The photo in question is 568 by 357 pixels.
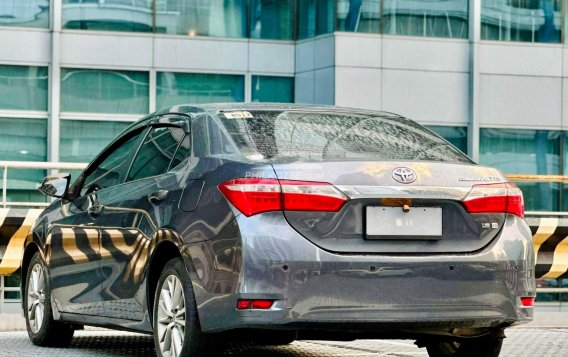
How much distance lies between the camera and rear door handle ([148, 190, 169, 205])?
7.66 m

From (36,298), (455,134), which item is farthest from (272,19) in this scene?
(36,298)

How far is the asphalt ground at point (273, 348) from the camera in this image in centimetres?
913

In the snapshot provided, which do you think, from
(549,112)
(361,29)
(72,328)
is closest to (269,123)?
(72,328)

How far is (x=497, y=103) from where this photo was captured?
102ft

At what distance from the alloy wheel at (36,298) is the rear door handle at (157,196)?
2.03m

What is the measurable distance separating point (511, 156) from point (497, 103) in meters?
1.32

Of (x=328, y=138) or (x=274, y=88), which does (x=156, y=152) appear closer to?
(x=328, y=138)

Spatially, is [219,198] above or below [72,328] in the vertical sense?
above

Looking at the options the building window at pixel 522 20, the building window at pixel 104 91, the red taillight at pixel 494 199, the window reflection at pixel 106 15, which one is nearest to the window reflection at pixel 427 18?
the building window at pixel 522 20

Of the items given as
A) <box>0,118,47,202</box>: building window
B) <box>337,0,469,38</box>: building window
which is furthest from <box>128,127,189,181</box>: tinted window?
<box>0,118,47,202</box>: building window

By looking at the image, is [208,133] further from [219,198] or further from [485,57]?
[485,57]

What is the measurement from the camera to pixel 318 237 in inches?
268

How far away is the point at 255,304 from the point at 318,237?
16.5 inches

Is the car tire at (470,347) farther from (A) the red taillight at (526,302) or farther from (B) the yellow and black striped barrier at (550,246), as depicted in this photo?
(B) the yellow and black striped barrier at (550,246)
